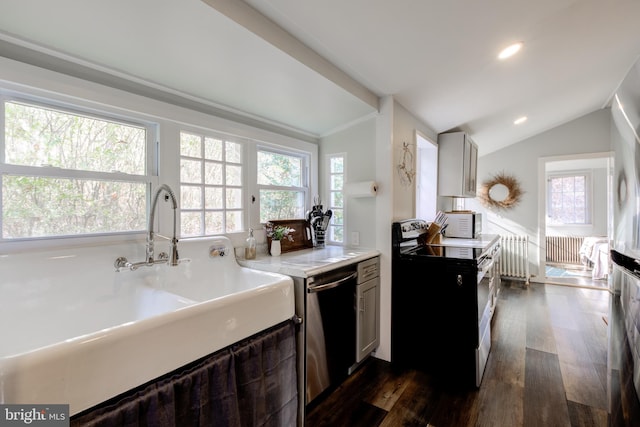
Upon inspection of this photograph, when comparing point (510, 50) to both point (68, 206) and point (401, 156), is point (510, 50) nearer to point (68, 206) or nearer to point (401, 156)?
point (401, 156)

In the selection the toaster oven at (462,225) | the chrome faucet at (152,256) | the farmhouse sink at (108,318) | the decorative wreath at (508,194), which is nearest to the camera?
the farmhouse sink at (108,318)

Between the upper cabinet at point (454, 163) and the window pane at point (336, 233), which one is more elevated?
the upper cabinet at point (454, 163)

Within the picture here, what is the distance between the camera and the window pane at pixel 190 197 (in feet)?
6.16

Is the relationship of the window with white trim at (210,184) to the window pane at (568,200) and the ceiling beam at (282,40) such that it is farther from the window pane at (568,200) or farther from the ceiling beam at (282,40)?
the window pane at (568,200)

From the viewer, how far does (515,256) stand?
505 cm

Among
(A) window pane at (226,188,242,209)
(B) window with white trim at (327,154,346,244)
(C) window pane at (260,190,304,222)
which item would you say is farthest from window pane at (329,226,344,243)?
(A) window pane at (226,188,242,209)

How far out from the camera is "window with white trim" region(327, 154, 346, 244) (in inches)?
107

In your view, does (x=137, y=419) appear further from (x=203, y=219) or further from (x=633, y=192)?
(x=633, y=192)

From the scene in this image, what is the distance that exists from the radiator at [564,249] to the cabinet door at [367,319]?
614 centimetres

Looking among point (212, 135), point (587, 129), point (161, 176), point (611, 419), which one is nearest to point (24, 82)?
point (161, 176)

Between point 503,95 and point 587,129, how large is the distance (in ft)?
9.34

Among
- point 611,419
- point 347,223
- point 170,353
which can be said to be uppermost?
point 347,223

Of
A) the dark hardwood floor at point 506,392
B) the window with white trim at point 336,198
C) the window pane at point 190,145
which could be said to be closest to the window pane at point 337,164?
the window with white trim at point 336,198

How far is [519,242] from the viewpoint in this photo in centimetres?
505
